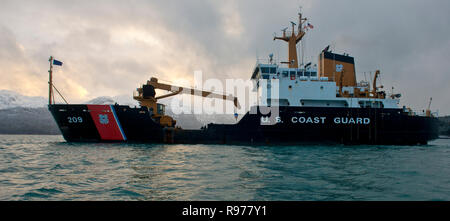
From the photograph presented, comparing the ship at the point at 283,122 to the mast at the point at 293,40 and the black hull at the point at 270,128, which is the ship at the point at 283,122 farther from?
the mast at the point at 293,40

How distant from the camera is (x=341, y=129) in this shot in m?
15.9

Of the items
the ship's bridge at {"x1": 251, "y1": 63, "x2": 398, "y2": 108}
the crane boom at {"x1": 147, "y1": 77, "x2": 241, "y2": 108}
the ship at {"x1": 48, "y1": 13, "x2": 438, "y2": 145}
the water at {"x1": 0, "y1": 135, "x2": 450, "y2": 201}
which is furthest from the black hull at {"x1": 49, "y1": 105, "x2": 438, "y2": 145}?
the water at {"x1": 0, "y1": 135, "x2": 450, "y2": 201}

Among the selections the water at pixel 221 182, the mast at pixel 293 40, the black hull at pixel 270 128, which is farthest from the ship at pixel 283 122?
the water at pixel 221 182

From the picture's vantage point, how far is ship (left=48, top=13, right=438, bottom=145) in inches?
616

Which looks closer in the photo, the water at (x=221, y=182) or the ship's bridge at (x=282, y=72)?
the water at (x=221, y=182)

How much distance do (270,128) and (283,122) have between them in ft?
3.23

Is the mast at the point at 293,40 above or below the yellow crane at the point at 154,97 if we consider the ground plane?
above

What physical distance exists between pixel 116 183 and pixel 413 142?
1952 cm

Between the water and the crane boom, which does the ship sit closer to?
the crane boom

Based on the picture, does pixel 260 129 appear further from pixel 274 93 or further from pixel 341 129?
pixel 341 129

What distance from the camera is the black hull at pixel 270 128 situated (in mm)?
15656

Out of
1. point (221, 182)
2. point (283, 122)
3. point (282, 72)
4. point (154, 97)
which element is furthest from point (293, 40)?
point (221, 182)
